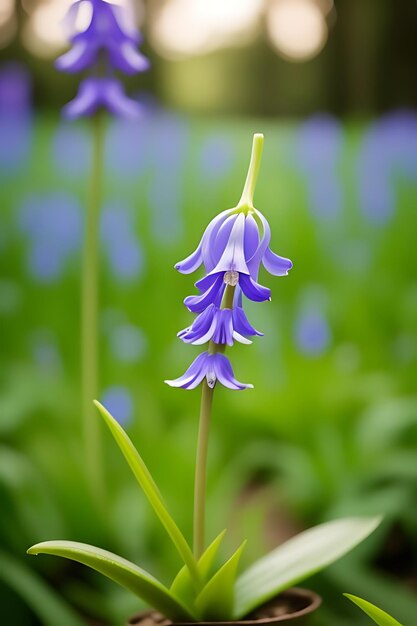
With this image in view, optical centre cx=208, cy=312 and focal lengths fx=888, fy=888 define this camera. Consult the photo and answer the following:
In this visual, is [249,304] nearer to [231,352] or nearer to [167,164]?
[231,352]

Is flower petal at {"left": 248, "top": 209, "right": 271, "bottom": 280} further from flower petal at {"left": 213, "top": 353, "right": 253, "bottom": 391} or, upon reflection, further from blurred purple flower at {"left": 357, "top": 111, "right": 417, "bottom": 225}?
blurred purple flower at {"left": 357, "top": 111, "right": 417, "bottom": 225}

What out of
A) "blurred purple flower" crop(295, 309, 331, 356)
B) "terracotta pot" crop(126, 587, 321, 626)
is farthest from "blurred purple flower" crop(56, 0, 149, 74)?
"blurred purple flower" crop(295, 309, 331, 356)

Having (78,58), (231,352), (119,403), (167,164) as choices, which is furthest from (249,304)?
(78,58)

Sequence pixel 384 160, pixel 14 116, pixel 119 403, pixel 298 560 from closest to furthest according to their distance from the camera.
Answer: pixel 298 560 → pixel 119 403 → pixel 384 160 → pixel 14 116

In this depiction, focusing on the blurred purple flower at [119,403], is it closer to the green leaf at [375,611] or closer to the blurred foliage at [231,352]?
the blurred foliage at [231,352]

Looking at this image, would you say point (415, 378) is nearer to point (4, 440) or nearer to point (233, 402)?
point (233, 402)

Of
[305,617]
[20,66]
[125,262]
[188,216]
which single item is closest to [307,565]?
[305,617]
